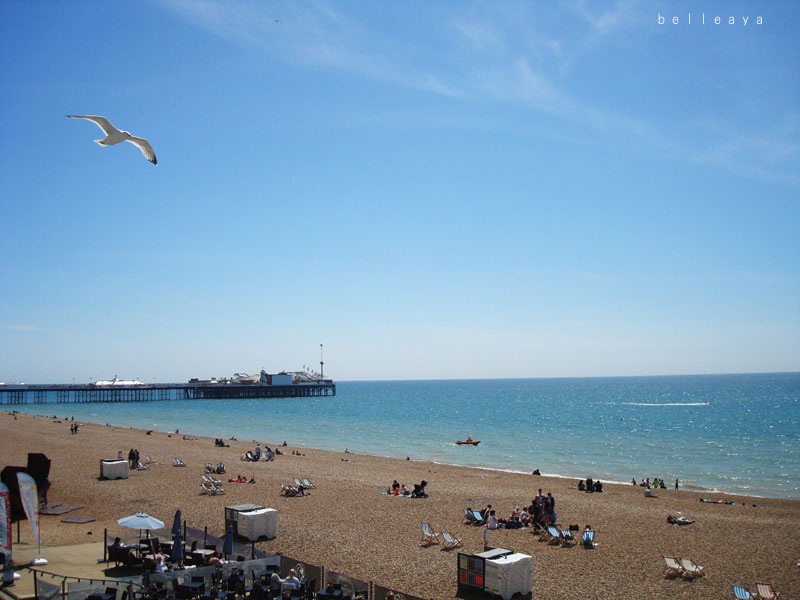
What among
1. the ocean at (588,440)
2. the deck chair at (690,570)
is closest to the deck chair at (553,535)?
the deck chair at (690,570)

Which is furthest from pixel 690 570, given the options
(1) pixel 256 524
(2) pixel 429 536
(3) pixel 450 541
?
(1) pixel 256 524

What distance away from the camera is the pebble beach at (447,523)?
Result: 12.4 metres

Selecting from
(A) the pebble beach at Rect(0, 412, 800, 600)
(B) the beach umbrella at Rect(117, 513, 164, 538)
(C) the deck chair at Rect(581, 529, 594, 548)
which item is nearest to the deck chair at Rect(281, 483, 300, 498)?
(A) the pebble beach at Rect(0, 412, 800, 600)

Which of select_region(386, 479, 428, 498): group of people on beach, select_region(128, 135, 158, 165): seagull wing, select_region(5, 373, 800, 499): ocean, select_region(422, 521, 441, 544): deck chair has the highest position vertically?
select_region(128, 135, 158, 165): seagull wing

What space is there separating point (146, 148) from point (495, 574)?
10.6 m

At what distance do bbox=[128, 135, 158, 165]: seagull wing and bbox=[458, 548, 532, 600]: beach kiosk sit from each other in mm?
9829

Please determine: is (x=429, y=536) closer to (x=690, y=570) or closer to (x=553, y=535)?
(x=553, y=535)

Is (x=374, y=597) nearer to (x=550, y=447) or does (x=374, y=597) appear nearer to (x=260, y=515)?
(x=260, y=515)

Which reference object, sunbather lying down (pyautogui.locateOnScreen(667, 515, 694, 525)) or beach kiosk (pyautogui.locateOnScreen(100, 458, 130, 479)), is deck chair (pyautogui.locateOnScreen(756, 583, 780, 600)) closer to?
sunbather lying down (pyautogui.locateOnScreen(667, 515, 694, 525))

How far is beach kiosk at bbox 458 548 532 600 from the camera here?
1087 cm

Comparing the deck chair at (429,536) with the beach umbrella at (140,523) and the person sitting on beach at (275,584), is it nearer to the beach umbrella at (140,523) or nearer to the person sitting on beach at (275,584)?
the person sitting on beach at (275,584)

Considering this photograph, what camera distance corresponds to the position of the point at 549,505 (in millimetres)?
17000

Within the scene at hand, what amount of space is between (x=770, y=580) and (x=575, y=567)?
3.67 meters

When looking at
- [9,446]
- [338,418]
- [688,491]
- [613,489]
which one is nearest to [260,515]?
[613,489]
